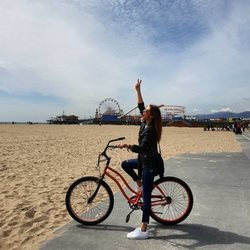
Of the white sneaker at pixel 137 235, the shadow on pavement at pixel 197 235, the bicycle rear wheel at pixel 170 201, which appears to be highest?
the bicycle rear wheel at pixel 170 201

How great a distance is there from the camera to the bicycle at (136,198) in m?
5.22

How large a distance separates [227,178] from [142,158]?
16.0 ft

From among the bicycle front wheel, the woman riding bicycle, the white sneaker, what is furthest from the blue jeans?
the bicycle front wheel

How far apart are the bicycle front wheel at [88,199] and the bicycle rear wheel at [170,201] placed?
2.16ft

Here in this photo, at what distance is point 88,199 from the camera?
5.29 metres

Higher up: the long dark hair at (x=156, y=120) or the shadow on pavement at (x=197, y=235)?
the long dark hair at (x=156, y=120)

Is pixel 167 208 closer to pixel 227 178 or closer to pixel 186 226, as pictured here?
pixel 186 226

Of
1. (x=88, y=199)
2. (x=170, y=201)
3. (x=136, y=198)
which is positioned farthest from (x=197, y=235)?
(x=88, y=199)

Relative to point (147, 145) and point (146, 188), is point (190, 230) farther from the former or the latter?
point (147, 145)

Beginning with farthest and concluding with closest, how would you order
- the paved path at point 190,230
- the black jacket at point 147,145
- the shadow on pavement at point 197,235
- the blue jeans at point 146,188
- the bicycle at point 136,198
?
the bicycle at point 136,198 < the blue jeans at point 146,188 < the black jacket at point 147,145 < the shadow on pavement at point 197,235 < the paved path at point 190,230

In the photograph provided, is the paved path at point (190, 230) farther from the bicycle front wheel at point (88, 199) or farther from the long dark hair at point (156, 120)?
the long dark hair at point (156, 120)

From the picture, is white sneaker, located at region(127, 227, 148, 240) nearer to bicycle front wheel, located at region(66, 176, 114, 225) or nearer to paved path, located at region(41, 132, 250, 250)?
paved path, located at region(41, 132, 250, 250)

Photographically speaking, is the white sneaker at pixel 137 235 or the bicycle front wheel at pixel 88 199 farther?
the bicycle front wheel at pixel 88 199

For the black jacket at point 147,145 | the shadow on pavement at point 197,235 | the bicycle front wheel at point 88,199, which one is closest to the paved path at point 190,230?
the shadow on pavement at point 197,235
